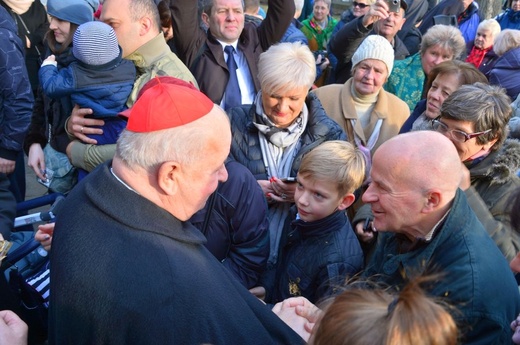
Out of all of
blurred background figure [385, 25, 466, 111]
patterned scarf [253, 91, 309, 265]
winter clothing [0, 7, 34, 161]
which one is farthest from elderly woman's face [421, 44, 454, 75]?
winter clothing [0, 7, 34, 161]

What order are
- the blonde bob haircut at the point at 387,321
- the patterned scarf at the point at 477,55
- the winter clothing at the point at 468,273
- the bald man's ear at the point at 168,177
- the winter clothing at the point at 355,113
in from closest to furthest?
the blonde bob haircut at the point at 387,321
the bald man's ear at the point at 168,177
the winter clothing at the point at 468,273
the winter clothing at the point at 355,113
the patterned scarf at the point at 477,55

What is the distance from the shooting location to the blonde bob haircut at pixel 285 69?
2.88 meters

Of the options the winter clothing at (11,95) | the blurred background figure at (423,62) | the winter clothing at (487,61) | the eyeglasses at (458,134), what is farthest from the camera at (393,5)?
the winter clothing at (11,95)

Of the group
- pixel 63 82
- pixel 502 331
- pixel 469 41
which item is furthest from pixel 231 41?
pixel 469 41

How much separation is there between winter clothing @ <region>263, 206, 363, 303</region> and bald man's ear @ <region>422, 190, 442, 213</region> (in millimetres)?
535

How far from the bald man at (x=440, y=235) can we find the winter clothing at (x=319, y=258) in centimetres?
26

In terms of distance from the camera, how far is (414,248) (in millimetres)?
1988

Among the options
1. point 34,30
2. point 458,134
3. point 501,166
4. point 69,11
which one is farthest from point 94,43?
point 34,30

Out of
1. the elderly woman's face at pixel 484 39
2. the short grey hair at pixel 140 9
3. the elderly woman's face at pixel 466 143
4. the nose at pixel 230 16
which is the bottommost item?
the elderly woman's face at pixel 484 39

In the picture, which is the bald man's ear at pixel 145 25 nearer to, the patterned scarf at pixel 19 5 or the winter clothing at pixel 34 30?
the patterned scarf at pixel 19 5

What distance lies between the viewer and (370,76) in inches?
150

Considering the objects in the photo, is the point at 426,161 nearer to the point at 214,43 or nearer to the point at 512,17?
the point at 214,43

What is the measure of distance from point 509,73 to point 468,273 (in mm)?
4023

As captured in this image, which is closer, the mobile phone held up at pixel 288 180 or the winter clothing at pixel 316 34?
the mobile phone held up at pixel 288 180
